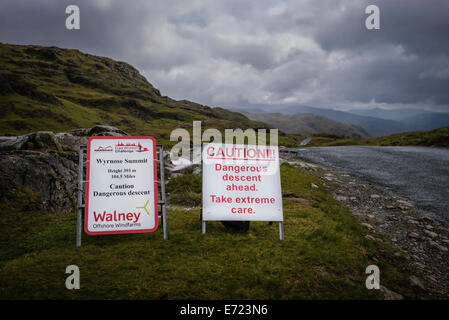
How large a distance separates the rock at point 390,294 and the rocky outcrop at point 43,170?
11.4 metres

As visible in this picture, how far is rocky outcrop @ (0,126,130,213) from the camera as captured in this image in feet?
30.9

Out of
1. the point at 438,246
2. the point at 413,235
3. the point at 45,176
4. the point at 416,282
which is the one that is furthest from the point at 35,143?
the point at 438,246

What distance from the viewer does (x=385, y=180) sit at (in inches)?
728

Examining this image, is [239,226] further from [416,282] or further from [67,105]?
[67,105]

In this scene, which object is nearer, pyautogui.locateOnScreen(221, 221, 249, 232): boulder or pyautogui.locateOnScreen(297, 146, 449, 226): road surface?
pyautogui.locateOnScreen(221, 221, 249, 232): boulder

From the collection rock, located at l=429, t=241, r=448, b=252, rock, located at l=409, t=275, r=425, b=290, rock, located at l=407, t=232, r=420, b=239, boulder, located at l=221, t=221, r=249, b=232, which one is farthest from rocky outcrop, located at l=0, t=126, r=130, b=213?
rock, located at l=429, t=241, r=448, b=252

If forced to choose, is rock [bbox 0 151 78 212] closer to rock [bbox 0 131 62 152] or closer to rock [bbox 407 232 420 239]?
rock [bbox 0 131 62 152]

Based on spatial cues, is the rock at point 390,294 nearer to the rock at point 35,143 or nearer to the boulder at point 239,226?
the boulder at point 239,226

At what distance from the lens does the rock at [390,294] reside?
5.57 metres

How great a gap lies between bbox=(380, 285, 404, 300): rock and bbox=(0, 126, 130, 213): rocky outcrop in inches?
448

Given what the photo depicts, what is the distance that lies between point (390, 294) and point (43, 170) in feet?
40.9

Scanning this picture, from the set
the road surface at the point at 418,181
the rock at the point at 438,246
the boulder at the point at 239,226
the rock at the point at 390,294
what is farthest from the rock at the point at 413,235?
the boulder at the point at 239,226

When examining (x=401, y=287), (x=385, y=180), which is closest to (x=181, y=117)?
(x=385, y=180)
